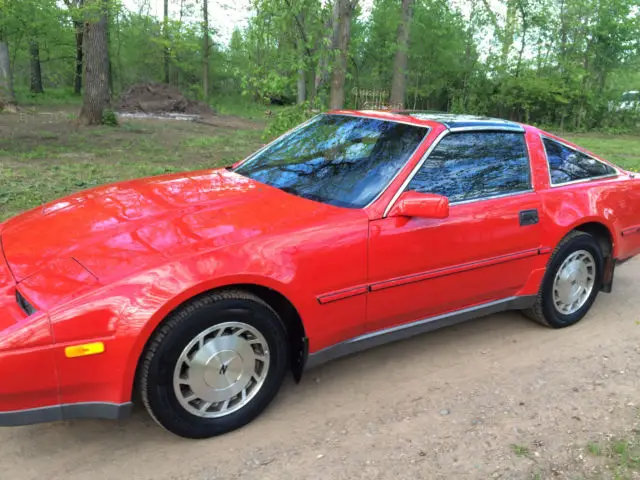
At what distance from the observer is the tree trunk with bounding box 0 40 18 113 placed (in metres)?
16.5

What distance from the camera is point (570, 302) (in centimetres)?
405

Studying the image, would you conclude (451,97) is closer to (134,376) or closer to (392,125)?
(392,125)

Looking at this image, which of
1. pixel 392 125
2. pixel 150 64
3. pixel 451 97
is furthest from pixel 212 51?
pixel 392 125

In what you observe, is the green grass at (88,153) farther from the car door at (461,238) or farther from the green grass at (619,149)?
the green grass at (619,149)

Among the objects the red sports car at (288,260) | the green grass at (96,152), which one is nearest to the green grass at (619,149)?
the green grass at (96,152)

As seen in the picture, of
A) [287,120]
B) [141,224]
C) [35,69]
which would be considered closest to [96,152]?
[287,120]

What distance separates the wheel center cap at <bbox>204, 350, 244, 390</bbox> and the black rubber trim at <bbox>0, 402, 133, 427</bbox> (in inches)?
14.8

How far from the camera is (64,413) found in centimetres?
226

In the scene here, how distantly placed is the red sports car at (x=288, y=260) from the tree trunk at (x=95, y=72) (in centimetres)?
1112

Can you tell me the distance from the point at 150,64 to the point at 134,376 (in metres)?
34.9

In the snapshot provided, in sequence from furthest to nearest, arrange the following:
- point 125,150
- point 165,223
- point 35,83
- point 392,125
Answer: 1. point 35,83
2. point 125,150
3. point 392,125
4. point 165,223

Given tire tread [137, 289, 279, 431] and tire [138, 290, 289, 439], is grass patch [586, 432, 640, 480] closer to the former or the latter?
tire [138, 290, 289, 439]

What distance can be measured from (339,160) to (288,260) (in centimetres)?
102

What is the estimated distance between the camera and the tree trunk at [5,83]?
16.5 m
